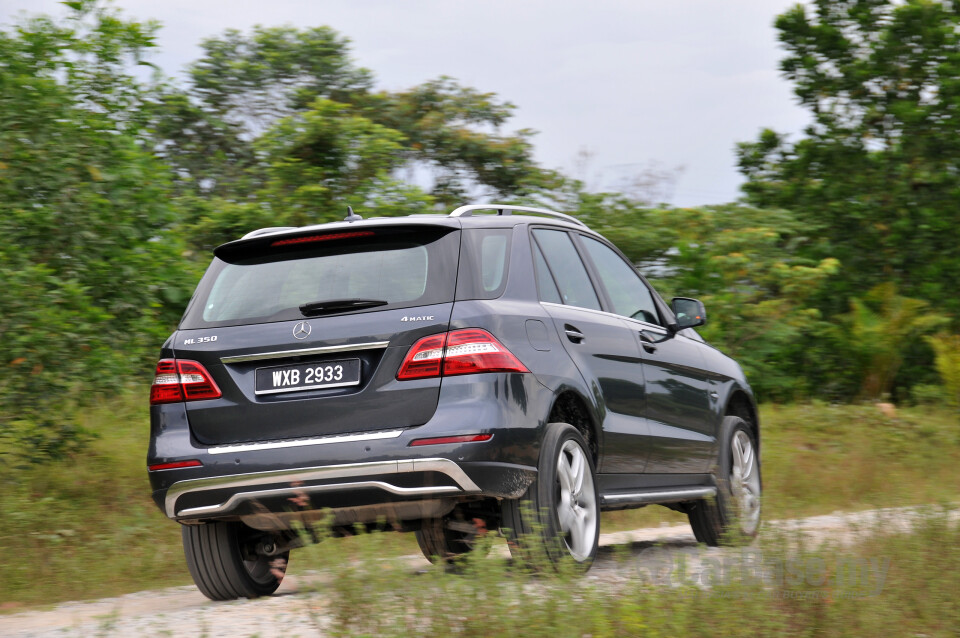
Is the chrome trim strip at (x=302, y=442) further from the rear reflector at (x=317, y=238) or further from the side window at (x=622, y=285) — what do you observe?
the side window at (x=622, y=285)

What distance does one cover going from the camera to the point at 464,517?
5699 millimetres

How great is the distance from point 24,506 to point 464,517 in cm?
440

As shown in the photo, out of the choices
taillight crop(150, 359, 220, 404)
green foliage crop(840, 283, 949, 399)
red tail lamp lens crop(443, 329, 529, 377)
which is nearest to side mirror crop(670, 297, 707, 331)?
red tail lamp lens crop(443, 329, 529, 377)

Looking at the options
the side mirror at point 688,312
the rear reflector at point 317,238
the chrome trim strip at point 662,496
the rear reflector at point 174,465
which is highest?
the rear reflector at point 317,238

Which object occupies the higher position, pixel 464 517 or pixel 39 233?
pixel 39 233

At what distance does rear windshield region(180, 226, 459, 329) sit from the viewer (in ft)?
17.9

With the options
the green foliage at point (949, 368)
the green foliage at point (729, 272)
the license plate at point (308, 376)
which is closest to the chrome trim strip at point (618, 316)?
the license plate at point (308, 376)

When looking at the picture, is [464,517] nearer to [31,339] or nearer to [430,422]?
[430,422]

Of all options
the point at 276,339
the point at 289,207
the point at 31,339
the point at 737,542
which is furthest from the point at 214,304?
the point at 289,207

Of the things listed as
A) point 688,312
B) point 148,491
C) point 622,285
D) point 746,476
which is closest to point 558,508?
point 622,285

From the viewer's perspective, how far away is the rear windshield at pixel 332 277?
5449mm

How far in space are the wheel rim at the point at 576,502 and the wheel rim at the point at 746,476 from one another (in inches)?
88.6

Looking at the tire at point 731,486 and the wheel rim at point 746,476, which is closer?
the tire at point 731,486

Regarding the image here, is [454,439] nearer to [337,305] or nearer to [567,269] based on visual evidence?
[337,305]
